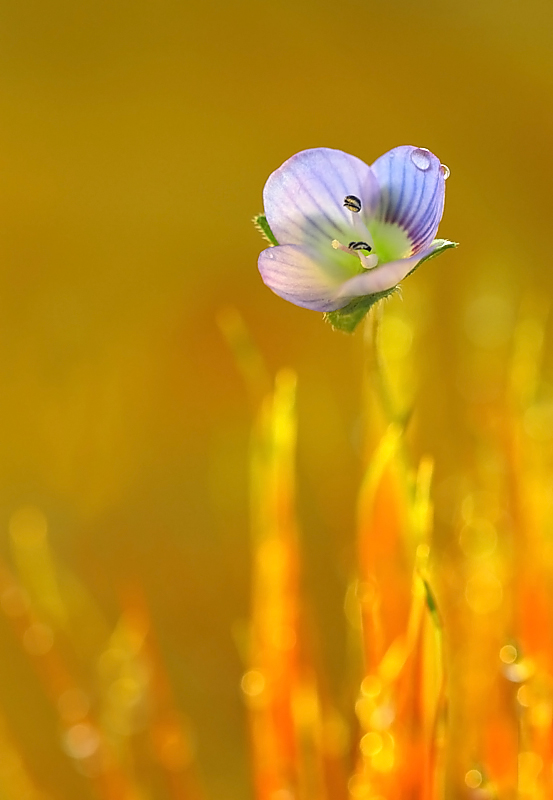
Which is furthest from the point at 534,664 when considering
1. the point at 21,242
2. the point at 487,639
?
the point at 21,242

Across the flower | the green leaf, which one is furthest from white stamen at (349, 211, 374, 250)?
the green leaf

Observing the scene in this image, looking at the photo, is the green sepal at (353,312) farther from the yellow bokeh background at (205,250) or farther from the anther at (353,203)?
the yellow bokeh background at (205,250)

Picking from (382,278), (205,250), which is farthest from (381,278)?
(205,250)

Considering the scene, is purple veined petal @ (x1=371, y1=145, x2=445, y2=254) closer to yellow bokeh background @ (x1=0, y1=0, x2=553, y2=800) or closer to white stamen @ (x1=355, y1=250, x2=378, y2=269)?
white stamen @ (x1=355, y1=250, x2=378, y2=269)

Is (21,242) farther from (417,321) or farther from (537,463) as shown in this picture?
(537,463)

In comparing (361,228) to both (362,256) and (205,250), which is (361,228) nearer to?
(362,256)

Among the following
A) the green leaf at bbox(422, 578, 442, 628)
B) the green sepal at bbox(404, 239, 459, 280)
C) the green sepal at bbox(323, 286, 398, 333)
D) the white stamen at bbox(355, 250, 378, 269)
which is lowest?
the green leaf at bbox(422, 578, 442, 628)
